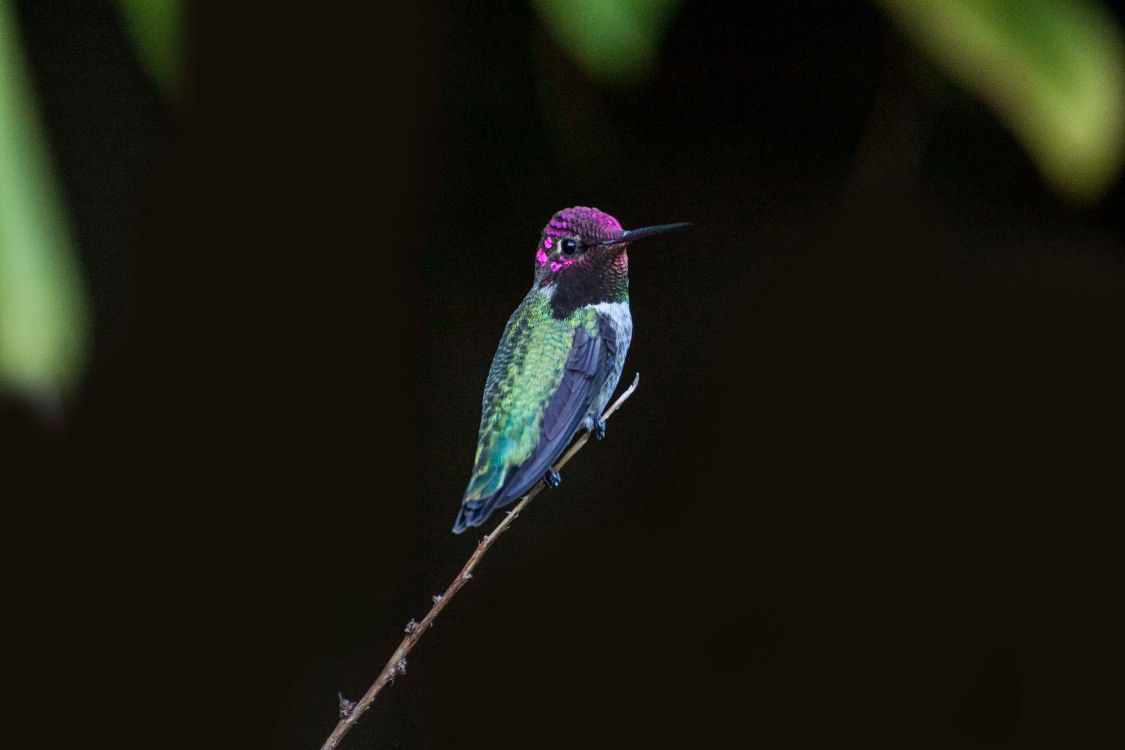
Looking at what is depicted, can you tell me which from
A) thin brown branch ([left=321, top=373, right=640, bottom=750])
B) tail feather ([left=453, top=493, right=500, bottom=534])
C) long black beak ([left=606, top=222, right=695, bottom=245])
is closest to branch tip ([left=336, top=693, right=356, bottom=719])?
thin brown branch ([left=321, top=373, right=640, bottom=750])

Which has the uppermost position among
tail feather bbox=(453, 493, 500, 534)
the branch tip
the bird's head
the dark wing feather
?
the bird's head

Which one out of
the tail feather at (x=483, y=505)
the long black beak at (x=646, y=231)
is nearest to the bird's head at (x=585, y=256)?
the long black beak at (x=646, y=231)

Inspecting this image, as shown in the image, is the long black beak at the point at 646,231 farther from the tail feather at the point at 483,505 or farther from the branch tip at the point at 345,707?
the branch tip at the point at 345,707

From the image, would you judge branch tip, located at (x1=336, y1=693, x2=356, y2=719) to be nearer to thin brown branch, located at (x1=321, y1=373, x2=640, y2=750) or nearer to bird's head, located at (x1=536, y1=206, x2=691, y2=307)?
thin brown branch, located at (x1=321, y1=373, x2=640, y2=750)

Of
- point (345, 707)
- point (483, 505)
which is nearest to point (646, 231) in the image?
point (483, 505)

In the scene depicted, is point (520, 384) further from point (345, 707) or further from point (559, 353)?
point (345, 707)

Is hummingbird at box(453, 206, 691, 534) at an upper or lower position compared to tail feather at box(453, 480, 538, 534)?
upper
